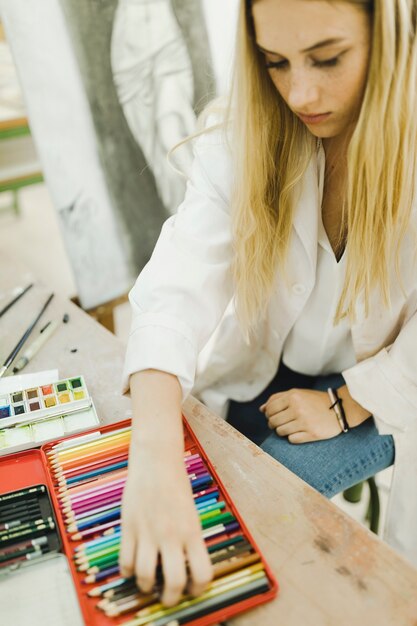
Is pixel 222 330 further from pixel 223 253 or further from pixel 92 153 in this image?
pixel 92 153

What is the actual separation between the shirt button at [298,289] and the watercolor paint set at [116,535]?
306mm

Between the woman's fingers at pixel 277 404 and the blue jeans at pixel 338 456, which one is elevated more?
the woman's fingers at pixel 277 404

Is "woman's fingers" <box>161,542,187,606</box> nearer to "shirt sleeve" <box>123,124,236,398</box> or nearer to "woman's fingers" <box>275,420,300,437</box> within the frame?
"shirt sleeve" <box>123,124,236,398</box>

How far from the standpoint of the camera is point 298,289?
2.76 ft

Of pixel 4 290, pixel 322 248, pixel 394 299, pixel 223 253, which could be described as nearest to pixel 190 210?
pixel 223 253

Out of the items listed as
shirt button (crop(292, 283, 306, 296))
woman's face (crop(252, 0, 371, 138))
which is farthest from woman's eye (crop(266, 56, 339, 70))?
shirt button (crop(292, 283, 306, 296))

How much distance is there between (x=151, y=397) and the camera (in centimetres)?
62

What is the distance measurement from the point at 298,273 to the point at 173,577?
1.67 feet

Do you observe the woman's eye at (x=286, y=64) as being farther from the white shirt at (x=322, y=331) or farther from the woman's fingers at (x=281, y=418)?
the woman's fingers at (x=281, y=418)

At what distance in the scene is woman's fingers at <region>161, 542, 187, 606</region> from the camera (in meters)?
0.45

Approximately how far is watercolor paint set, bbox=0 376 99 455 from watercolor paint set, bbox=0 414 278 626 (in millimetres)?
25

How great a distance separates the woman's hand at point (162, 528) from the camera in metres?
0.46

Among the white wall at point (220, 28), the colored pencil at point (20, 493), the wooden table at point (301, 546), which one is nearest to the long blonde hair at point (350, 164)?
the wooden table at point (301, 546)

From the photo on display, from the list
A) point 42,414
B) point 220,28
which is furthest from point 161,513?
point 220,28
